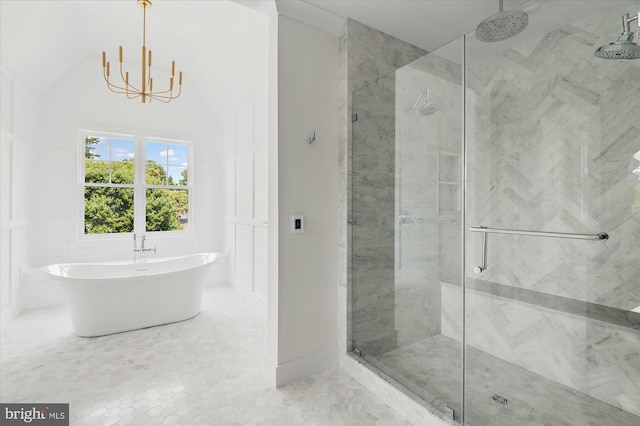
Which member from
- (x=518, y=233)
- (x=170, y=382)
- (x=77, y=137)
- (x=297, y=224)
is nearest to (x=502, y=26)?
(x=518, y=233)

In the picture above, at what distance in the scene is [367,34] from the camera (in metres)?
2.35

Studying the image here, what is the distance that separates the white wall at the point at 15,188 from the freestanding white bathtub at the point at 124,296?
0.50 meters

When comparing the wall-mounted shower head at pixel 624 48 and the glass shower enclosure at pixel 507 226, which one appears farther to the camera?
the glass shower enclosure at pixel 507 226

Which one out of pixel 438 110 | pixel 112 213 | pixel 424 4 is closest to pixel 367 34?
pixel 424 4

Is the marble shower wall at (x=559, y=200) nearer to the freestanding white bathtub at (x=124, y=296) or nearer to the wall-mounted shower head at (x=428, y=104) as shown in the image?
the wall-mounted shower head at (x=428, y=104)

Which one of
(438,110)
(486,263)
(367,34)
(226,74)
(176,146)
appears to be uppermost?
(226,74)

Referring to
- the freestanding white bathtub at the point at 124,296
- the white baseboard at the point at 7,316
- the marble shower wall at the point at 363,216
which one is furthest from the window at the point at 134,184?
the marble shower wall at the point at 363,216

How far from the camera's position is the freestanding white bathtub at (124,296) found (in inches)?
111

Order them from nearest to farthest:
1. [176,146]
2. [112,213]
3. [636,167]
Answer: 1. [636,167]
2. [112,213]
3. [176,146]

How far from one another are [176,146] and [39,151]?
1548 millimetres

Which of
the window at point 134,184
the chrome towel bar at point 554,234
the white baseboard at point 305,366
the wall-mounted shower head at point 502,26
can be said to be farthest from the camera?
the window at point 134,184

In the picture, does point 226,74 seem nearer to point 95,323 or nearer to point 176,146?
point 176,146

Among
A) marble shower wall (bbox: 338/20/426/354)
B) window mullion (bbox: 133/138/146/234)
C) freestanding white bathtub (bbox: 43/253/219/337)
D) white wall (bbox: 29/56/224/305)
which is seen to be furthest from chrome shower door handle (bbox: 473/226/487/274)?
window mullion (bbox: 133/138/146/234)

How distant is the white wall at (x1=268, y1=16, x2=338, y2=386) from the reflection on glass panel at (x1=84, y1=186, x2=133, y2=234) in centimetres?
320
